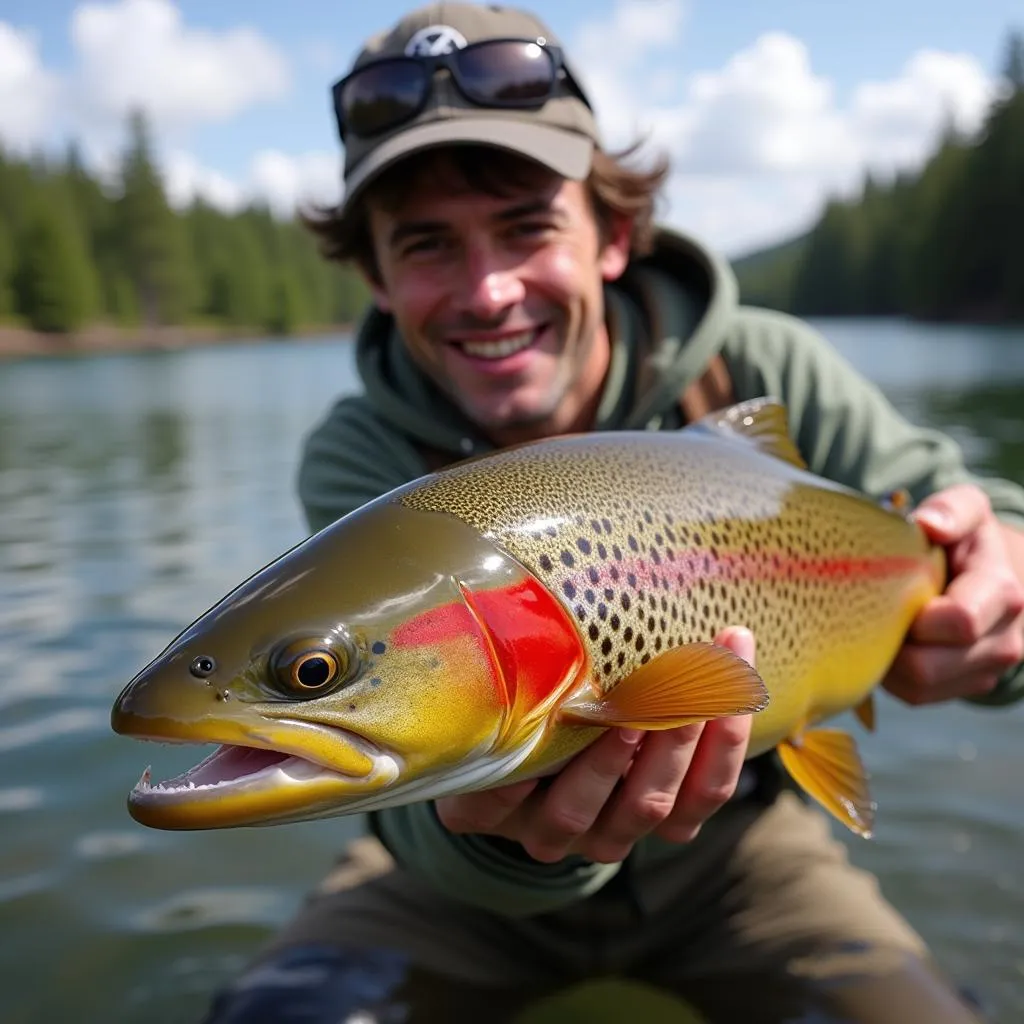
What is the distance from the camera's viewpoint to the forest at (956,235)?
59431mm

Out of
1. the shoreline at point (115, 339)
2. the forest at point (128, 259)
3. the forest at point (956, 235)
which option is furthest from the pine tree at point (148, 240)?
the forest at point (956, 235)

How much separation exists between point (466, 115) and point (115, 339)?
64.9 meters

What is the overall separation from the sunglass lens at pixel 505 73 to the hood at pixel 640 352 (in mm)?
682

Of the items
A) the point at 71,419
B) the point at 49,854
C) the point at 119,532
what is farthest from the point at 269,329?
the point at 49,854

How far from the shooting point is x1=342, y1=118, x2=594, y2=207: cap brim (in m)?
2.77

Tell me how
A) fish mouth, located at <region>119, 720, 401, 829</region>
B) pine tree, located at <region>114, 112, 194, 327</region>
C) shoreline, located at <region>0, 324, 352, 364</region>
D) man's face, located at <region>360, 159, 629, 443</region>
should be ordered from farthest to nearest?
pine tree, located at <region>114, 112, 194, 327</region>, shoreline, located at <region>0, 324, 352, 364</region>, man's face, located at <region>360, 159, 629, 443</region>, fish mouth, located at <region>119, 720, 401, 829</region>

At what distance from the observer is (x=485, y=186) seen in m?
2.89

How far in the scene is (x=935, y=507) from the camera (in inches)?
102

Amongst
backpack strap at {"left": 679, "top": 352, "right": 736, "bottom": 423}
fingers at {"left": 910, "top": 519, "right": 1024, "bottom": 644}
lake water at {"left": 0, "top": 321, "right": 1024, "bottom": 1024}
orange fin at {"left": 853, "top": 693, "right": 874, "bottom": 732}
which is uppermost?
backpack strap at {"left": 679, "top": 352, "right": 736, "bottom": 423}

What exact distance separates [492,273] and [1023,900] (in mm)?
2653

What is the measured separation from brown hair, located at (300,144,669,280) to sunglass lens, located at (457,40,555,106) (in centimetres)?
19

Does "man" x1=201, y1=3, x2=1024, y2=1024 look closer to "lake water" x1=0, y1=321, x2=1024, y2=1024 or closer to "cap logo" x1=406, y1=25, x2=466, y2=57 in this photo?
"cap logo" x1=406, y1=25, x2=466, y2=57

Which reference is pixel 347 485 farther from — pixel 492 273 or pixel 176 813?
pixel 176 813

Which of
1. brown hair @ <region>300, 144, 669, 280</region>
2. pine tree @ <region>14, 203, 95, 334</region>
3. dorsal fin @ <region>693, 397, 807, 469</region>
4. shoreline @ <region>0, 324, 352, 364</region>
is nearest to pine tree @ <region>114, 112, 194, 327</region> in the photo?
shoreline @ <region>0, 324, 352, 364</region>
